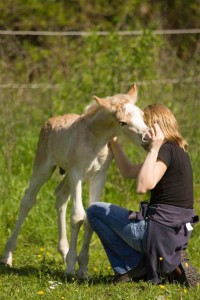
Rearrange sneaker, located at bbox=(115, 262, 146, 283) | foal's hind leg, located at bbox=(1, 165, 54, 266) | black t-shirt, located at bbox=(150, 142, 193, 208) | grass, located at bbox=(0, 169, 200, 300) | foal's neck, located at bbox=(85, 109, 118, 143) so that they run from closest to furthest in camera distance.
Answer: grass, located at bbox=(0, 169, 200, 300) < black t-shirt, located at bbox=(150, 142, 193, 208) < sneaker, located at bbox=(115, 262, 146, 283) < foal's neck, located at bbox=(85, 109, 118, 143) < foal's hind leg, located at bbox=(1, 165, 54, 266)

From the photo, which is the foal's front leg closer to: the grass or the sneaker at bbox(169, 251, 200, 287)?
the grass

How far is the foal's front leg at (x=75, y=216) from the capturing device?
640cm

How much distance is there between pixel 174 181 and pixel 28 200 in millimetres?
1797

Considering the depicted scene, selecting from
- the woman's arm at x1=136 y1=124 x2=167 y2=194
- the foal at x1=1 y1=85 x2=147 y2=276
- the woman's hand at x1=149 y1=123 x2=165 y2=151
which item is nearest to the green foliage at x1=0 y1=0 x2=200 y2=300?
the foal at x1=1 y1=85 x2=147 y2=276

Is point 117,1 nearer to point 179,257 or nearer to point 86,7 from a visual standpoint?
point 86,7

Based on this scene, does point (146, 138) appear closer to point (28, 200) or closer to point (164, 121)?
point (164, 121)

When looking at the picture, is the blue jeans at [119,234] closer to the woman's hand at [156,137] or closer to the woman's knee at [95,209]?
the woman's knee at [95,209]

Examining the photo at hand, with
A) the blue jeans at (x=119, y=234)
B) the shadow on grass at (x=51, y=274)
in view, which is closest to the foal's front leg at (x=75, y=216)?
the shadow on grass at (x=51, y=274)

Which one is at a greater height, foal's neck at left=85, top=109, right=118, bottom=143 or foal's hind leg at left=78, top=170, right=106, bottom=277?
foal's neck at left=85, top=109, right=118, bottom=143

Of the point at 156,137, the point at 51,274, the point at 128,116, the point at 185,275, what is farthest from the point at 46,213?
the point at 156,137

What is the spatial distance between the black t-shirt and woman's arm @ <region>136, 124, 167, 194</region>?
88 mm

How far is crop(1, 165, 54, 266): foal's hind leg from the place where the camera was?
23.3 ft

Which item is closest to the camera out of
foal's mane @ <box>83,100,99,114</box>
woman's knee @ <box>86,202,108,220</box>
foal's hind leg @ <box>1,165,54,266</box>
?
woman's knee @ <box>86,202,108,220</box>

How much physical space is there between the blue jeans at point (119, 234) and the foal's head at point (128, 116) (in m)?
0.61
